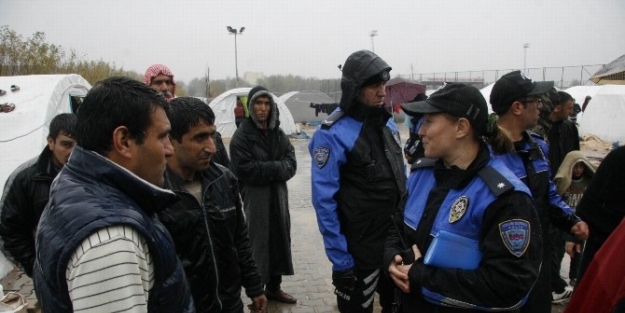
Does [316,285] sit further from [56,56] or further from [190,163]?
[56,56]

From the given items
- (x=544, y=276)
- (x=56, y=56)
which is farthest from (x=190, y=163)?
(x=56, y=56)

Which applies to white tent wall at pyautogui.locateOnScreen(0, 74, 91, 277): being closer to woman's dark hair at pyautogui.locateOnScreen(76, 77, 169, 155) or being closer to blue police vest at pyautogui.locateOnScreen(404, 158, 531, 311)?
woman's dark hair at pyautogui.locateOnScreen(76, 77, 169, 155)

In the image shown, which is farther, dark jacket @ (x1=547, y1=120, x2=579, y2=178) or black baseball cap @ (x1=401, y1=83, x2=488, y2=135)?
dark jacket @ (x1=547, y1=120, x2=579, y2=178)

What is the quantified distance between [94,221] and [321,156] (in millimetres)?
1873

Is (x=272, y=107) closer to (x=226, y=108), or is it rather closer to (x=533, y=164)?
(x=533, y=164)

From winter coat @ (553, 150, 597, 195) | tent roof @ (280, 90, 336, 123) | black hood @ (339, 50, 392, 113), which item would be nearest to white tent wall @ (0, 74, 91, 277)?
black hood @ (339, 50, 392, 113)

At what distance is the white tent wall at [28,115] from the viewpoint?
252 inches

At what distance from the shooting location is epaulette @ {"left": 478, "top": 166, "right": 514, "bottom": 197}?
176cm

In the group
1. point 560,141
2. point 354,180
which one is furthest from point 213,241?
point 560,141

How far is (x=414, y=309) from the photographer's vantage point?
6.70ft

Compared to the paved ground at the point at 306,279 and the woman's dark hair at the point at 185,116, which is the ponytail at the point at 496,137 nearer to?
the woman's dark hair at the point at 185,116

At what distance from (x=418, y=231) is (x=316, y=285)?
119 inches


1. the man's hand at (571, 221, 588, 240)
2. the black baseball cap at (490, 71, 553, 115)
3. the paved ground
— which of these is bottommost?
the paved ground

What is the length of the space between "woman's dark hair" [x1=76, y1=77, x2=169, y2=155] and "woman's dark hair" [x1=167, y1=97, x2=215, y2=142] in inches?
38.8
